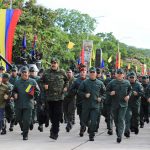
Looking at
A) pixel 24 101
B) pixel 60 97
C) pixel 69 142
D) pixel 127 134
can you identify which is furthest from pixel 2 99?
pixel 127 134

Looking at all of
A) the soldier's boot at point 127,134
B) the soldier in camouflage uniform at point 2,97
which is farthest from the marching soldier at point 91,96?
the soldier in camouflage uniform at point 2,97

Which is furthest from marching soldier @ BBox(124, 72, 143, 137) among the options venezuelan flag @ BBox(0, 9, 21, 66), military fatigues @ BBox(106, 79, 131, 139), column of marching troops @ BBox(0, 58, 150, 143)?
venezuelan flag @ BBox(0, 9, 21, 66)

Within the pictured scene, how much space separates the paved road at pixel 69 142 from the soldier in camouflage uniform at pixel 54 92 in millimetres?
493

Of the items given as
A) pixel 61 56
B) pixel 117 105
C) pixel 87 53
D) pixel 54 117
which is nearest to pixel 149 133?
pixel 117 105

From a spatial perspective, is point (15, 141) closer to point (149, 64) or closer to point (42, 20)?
point (42, 20)

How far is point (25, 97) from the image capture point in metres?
12.7

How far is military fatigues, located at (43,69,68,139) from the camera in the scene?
12375mm

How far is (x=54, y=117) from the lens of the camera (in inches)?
489

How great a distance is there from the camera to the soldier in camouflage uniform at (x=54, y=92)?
12.4 m

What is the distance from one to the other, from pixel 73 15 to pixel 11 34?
7219 cm

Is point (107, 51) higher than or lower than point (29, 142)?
higher

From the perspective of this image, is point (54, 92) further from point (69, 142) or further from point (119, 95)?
point (119, 95)

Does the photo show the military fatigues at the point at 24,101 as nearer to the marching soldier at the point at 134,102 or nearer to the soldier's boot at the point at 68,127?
the soldier's boot at the point at 68,127

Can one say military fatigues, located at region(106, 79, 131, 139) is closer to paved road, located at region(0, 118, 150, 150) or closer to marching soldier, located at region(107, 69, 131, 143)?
marching soldier, located at region(107, 69, 131, 143)
